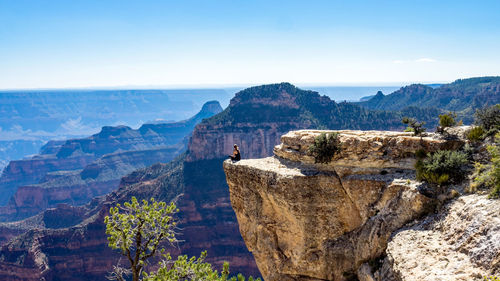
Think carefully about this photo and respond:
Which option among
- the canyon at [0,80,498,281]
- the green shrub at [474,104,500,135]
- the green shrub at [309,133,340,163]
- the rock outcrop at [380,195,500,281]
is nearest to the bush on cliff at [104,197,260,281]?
the canyon at [0,80,498,281]

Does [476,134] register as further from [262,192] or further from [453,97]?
[453,97]

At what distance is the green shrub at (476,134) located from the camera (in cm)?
1789

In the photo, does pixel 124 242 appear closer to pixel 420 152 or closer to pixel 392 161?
pixel 392 161

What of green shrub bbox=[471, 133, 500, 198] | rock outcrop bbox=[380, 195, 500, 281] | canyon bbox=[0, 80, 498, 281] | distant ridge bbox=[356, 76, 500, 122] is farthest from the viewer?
distant ridge bbox=[356, 76, 500, 122]

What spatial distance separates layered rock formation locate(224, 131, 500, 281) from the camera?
17203 mm

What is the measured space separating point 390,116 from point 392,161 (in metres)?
104

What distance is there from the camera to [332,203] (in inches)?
782

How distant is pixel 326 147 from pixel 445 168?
21.0ft

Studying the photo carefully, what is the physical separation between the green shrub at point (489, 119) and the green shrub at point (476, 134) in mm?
312

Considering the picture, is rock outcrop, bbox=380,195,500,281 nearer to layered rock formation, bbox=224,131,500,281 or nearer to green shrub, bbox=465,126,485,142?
layered rock formation, bbox=224,131,500,281

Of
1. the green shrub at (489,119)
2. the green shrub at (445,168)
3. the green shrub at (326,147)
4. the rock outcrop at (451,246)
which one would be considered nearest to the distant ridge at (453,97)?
the green shrub at (489,119)

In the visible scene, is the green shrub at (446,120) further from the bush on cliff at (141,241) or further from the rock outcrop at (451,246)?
the bush on cliff at (141,241)

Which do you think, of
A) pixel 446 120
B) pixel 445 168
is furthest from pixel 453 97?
Answer: pixel 445 168

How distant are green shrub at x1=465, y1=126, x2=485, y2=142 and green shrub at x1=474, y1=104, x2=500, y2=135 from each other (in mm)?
312
